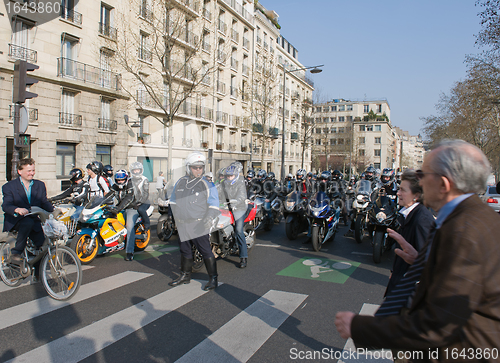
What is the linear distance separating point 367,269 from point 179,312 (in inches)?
145

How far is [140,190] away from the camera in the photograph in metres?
7.22

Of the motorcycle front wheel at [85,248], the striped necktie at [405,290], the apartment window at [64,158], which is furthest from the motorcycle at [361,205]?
the apartment window at [64,158]

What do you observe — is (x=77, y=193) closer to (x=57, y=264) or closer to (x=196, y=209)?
(x=57, y=264)

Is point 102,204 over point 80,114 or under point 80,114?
under

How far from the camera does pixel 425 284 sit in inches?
57.3

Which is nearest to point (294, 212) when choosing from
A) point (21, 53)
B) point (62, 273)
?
A: point (62, 273)

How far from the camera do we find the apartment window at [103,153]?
22266 millimetres

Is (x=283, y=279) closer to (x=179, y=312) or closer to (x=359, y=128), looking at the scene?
(x=179, y=312)

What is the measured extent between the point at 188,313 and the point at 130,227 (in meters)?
3.32

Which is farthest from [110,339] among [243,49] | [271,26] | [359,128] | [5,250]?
[359,128]

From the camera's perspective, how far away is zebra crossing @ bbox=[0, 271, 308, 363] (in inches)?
128

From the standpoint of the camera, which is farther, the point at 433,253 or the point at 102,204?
the point at 102,204

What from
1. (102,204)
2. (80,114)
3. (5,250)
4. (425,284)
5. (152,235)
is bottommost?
(152,235)

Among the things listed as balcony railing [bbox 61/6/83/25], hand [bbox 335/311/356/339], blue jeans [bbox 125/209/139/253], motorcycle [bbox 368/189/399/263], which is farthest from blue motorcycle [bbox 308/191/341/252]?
balcony railing [bbox 61/6/83/25]
